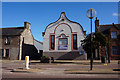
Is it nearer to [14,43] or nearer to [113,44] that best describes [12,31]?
[14,43]

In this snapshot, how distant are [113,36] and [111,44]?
6.13 feet

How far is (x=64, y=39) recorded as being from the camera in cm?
3306

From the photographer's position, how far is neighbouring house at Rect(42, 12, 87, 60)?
3216cm

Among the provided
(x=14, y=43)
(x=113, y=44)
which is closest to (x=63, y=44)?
(x=113, y=44)

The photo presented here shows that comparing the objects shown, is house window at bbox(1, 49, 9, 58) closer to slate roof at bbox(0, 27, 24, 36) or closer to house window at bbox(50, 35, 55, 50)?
slate roof at bbox(0, 27, 24, 36)

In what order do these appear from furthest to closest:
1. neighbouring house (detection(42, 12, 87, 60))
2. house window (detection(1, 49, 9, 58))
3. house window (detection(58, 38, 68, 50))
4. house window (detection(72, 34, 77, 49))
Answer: house window (detection(1, 49, 9, 58))
house window (detection(58, 38, 68, 50))
house window (detection(72, 34, 77, 49))
neighbouring house (detection(42, 12, 87, 60))

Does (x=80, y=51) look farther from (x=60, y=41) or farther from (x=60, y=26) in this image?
(x=60, y=26)

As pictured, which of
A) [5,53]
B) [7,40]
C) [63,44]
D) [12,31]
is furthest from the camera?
[12,31]

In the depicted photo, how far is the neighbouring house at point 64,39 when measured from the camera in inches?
1266

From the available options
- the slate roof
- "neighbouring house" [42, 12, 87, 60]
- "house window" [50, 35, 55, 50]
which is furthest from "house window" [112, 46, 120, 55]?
the slate roof

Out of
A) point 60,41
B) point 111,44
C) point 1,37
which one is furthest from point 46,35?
point 111,44

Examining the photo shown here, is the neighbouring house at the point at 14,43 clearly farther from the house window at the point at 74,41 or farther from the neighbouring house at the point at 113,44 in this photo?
the neighbouring house at the point at 113,44

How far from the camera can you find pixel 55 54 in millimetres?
32781

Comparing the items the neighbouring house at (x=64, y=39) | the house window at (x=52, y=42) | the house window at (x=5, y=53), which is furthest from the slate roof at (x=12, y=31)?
the house window at (x=52, y=42)
